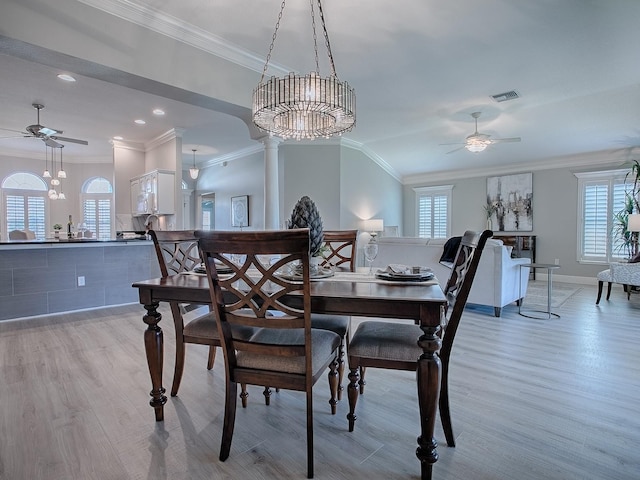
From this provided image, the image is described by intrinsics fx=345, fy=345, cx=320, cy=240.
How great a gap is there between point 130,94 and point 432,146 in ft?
17.9

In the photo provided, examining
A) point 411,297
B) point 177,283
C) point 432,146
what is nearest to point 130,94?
point 177,283

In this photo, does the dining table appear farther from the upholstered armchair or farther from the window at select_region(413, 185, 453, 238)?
the window at select_region(413, 185, 453, 238)

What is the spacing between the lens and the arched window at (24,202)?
799 centimetres

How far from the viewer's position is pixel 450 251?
A: 4.18 m

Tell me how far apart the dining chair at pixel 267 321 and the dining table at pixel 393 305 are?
0.17m

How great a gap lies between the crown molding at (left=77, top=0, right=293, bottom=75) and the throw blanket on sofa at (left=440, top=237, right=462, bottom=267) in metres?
2.82

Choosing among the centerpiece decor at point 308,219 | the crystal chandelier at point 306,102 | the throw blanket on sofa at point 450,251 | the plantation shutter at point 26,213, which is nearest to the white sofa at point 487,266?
the throw blanket on sofa at point 450,251

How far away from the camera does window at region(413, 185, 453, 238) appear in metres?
8.48

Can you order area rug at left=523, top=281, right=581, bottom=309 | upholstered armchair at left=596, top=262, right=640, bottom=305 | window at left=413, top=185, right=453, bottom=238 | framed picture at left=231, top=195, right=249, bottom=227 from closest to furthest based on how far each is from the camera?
upholstered armchair at left=596, top=262, right=640, bottom=305 → area rug at left=523, top=281, right=581, bottom=309 → framed picture at left=231, top=195, right=249, bottom=227 → window at left=413, top=185, right=453, bottom=238

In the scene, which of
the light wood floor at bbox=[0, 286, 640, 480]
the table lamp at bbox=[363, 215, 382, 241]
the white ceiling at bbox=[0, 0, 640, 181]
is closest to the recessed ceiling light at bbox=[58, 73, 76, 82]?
the white ceiling at bbox=[0, 0, 640, 181]

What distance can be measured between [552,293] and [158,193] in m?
6.75

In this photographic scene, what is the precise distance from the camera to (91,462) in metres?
1.55

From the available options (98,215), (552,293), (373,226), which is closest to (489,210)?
(552,293)

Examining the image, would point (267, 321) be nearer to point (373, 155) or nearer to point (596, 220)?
point (373, 155)
